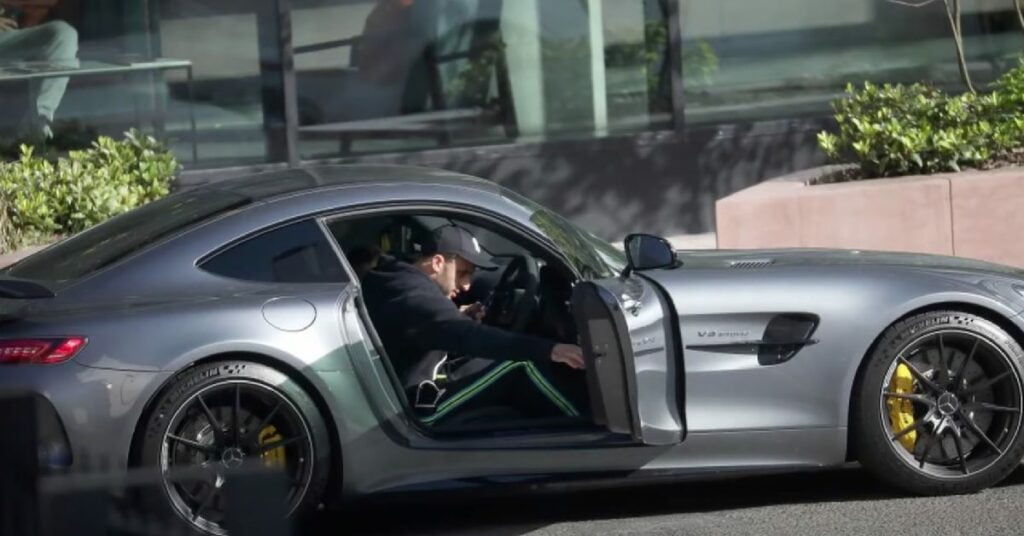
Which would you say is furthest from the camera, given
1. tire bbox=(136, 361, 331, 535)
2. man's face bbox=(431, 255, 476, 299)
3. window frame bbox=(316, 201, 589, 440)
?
man's face bbox=(431, 255, 476, 299)

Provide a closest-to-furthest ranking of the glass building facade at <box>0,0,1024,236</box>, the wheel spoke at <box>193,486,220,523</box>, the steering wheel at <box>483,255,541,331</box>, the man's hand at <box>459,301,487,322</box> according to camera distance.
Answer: the wheel spoke at <box>193,486,220,523</box>, the steering wheel at <box>483,255,541,331</box>, the man's hand at <box>459,301,487,322</box>, the glass building facade at <box>0,0,1024,236</box>

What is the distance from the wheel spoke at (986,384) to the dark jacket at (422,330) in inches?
60.7

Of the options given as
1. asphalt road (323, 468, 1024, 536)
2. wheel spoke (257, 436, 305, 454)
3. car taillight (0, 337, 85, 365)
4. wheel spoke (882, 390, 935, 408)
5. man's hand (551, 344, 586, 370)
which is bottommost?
asphalt road (323, 468, 1024, 536)

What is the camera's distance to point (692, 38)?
1297 cm

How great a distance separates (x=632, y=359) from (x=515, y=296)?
0.90 metres

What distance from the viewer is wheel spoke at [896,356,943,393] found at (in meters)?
6.42

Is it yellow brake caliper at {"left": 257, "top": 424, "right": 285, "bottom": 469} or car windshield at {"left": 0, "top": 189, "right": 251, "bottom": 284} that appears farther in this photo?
car windshield at {"left": 0, "top": 189, "right": 251, "bottom": 284}

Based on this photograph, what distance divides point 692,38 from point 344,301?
23.9 feet

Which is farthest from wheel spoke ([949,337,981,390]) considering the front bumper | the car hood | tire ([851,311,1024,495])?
the front bumper

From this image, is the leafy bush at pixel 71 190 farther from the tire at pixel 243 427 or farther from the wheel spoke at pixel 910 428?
the wheel spoke at pixel 910 428

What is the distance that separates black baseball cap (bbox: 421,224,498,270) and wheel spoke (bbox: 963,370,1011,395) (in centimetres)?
194

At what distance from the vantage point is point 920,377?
253 inches

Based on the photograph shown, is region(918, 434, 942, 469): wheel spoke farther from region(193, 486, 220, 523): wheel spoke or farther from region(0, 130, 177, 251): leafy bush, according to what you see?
region(0, 130, 177, 251): leafy bush

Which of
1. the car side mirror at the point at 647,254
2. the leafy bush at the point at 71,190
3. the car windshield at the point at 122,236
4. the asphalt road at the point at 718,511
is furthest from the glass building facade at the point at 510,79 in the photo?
the car side mirror at the point at 647,254
